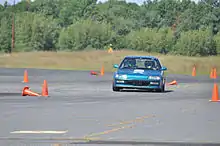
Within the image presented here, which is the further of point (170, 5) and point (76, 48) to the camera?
point (170, 5)

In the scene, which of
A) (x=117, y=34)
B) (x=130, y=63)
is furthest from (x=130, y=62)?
(x=117, y=34)

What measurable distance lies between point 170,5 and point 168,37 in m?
43.7

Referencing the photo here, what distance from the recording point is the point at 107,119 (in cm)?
1495

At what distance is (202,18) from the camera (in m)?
136

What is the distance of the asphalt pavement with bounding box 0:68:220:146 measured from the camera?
11727mm

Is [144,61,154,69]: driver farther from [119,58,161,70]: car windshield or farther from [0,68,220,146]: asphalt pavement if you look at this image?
[0,68,220,146]: asphalt pavement

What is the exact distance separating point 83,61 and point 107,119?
5493cm

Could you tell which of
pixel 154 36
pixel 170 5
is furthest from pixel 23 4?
pixel 154 36

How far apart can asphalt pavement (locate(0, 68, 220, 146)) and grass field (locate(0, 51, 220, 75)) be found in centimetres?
4108

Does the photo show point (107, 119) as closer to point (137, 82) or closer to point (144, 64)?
point (137, 82)

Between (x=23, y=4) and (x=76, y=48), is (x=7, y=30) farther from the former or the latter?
(x=23, y=4)

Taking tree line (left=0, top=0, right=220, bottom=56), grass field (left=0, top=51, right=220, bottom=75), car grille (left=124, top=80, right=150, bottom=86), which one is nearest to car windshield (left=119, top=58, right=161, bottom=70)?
car grille (left=124, top=80, right=150, bottom=86)

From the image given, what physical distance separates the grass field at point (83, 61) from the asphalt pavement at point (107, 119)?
135 feet

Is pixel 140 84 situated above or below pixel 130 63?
below
